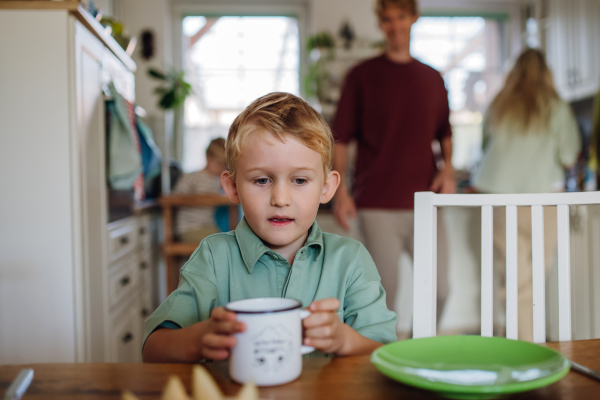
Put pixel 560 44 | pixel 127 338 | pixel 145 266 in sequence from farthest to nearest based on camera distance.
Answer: pixel 560 44 → pixel 145 266 → pixel 127 338

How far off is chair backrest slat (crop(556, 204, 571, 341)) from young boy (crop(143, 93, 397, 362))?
0.27 meters

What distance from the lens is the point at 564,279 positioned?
0.78 metres

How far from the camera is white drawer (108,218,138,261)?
1798 millimetres

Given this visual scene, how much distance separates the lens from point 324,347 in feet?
1.73

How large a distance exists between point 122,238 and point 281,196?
56.2 inches

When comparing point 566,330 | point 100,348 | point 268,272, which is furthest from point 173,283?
point 566,330

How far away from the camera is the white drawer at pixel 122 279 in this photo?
1819mm

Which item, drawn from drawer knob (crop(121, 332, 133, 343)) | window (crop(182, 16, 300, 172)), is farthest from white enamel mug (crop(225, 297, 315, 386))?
window (crop(182, 16, 300, 172))

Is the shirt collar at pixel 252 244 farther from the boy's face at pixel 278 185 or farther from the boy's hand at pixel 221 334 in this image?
the boy's hand at pixel 221 334

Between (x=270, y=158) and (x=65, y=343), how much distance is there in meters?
1.12

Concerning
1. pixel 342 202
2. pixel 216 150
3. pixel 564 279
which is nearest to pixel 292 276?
pixel 564 279

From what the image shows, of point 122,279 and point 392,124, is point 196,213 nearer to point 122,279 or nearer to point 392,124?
point 122,279

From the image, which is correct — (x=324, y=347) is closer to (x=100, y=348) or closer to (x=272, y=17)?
(x=100, y=348)

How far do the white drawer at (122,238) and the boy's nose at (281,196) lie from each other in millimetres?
1229
